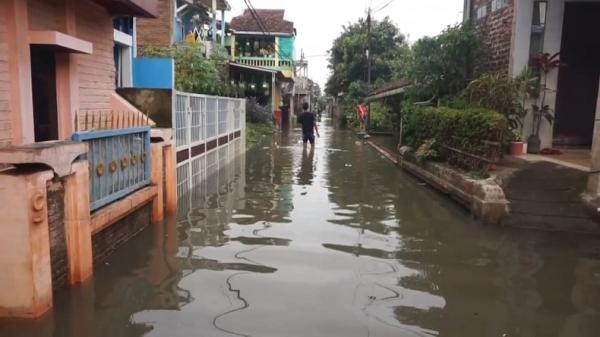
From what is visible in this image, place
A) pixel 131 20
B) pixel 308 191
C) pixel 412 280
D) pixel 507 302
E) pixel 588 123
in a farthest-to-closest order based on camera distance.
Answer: pixel 588 123
pixel 131 20
pixel 308 191
pixel 412 280
pixel 507 302

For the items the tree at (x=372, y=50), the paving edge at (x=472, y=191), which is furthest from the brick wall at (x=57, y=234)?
the tree at (x=372, y=50)

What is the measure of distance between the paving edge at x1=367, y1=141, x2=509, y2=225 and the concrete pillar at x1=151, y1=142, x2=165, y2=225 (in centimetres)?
497

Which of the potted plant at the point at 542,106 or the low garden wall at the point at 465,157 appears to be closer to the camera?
the low garden wall at the point at 465,157

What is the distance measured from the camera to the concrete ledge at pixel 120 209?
5.50 meters

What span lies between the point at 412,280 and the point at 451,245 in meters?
1.65

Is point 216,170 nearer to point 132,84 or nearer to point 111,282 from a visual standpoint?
point 132,84

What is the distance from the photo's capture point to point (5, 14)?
5.77 meters

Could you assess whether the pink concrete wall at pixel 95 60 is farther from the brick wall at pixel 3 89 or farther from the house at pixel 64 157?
the brick wall at pixel 3 89

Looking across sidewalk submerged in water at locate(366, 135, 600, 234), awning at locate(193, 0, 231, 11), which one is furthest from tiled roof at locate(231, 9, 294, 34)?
sidewalk submerged in water at locate(366, 135, 600, 234)

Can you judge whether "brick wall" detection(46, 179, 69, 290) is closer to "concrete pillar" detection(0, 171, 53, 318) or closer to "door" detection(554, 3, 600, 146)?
"concrete pillar" detection(0, 171, 53, 318)

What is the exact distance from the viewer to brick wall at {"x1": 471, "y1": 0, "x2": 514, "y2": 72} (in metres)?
12.7

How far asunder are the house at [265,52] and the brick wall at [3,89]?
24166mm

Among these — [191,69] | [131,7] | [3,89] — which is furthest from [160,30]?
[3,89]

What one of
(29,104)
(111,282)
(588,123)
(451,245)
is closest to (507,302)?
(451,245)
